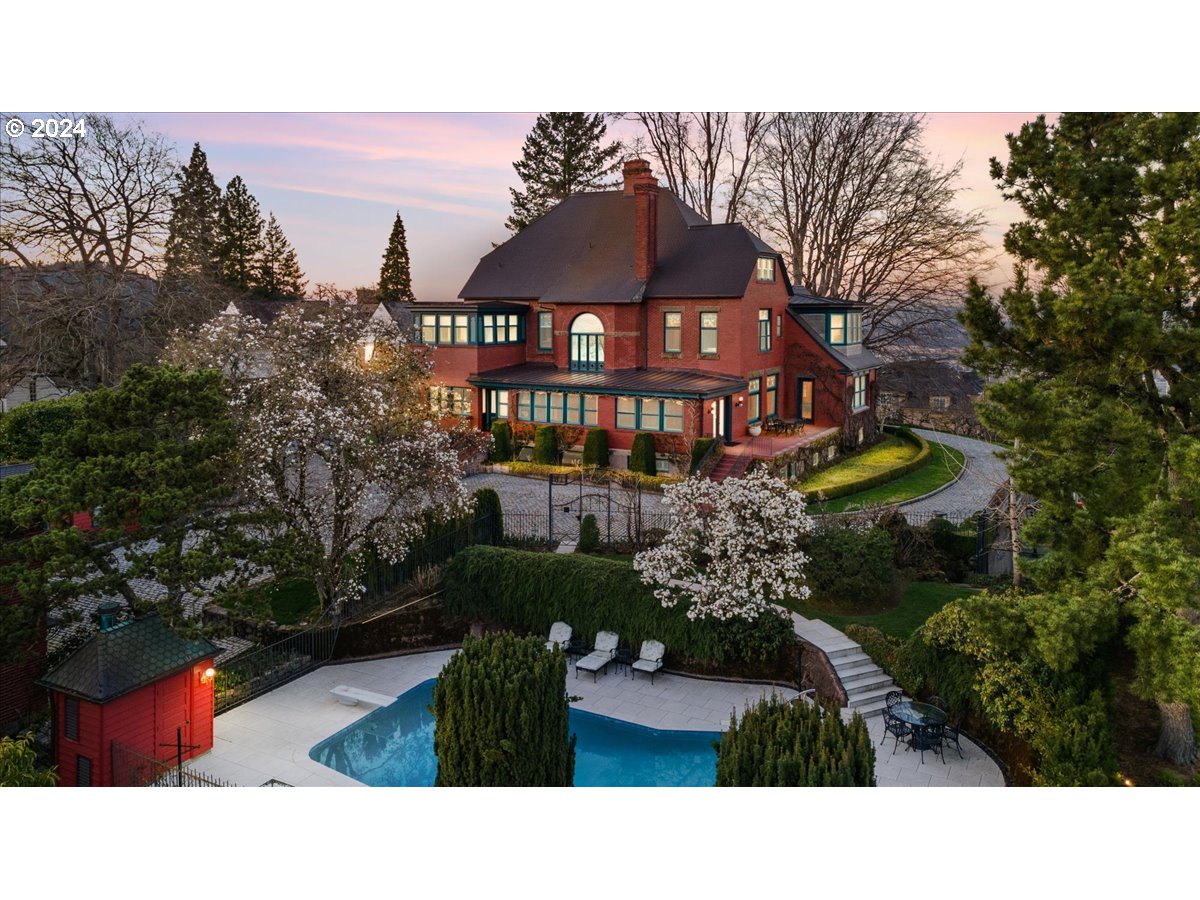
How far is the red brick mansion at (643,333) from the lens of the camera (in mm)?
20703

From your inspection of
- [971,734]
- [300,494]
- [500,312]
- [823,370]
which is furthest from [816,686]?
[500,312]

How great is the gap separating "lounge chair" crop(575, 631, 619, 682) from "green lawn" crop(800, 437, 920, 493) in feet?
21.6

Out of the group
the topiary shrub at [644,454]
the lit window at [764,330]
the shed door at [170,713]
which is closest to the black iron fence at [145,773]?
the shed door at [170,713]

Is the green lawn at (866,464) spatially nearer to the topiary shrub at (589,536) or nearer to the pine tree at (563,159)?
the topiary shrub at (589,536)

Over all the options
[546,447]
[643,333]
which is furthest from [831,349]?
[546,447]

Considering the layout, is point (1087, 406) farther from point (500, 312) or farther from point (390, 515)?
point (500, 312)

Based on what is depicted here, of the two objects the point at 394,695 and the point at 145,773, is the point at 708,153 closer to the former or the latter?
the point at 394,695

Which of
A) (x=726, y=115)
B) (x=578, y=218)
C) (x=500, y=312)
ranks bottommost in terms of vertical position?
(x=500, y=312)

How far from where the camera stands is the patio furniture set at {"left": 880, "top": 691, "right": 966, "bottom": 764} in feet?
33.8

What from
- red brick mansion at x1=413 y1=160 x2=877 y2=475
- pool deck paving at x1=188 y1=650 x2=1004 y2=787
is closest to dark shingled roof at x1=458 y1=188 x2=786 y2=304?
red brick mansion at x1=413 y1=160 x2=877 y2=475

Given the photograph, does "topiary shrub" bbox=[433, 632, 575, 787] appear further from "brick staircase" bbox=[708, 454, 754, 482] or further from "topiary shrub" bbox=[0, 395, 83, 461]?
"brick staircase" bbox=[708, 454, 754, 482]

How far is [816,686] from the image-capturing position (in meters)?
12.1

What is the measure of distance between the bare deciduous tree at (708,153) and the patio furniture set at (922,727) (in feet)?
52.8

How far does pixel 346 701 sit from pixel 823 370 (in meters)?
15.8
